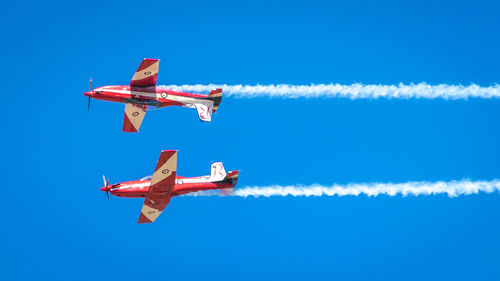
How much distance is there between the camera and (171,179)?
61.2 m

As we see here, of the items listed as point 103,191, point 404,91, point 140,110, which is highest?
point 404,91

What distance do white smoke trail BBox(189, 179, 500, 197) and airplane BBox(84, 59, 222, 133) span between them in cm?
458

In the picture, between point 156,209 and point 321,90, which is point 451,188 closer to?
point 321,90

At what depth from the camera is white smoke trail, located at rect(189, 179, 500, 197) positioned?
63.5 m

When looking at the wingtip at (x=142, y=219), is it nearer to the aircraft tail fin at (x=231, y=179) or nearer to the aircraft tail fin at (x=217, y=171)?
the aircraft tail fin at (x=217, y=171)

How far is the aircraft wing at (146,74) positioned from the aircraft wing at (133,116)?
1313 millimetres

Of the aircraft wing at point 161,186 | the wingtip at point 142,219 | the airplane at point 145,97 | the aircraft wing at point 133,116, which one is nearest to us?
the aircraft wing at point 161,186

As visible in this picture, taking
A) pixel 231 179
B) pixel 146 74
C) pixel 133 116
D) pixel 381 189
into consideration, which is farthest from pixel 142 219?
pixel 381 189

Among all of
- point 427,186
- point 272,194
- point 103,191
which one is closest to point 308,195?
point 272,194

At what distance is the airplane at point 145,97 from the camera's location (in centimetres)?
6322

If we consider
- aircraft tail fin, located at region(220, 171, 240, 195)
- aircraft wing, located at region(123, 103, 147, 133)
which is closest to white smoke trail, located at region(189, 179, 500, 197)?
aircraft tail fin, located at region(220, 171, 240, 195)

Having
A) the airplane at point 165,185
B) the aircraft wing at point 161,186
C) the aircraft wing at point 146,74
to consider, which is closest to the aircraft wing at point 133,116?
the aircraft wing at point 146,74

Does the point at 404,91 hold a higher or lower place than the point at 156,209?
higher

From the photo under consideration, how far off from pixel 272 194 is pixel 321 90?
254 inches
